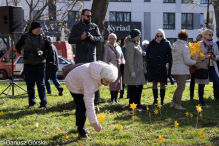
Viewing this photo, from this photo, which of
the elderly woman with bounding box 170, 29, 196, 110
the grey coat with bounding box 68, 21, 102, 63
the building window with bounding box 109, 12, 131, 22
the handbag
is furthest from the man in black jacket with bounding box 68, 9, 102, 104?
the building window with bounding box 109, 12, 131, 22

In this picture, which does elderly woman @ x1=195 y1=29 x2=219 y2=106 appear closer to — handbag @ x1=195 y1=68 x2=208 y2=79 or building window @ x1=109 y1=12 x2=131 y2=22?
handbag @ x1=195 y1=68 x2=208 y2=79

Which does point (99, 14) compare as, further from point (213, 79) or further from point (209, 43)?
point (213, 79)

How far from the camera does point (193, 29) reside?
1549 inches

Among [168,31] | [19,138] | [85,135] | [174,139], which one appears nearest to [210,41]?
[174,139]

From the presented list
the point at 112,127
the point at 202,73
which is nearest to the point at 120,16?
the point at 202,73

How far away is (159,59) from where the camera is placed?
8133 millimetres

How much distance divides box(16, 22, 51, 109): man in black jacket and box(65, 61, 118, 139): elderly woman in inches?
114

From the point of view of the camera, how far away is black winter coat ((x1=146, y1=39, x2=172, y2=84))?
813cm

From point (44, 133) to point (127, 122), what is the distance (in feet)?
5.42

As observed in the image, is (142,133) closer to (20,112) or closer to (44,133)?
(44,133)

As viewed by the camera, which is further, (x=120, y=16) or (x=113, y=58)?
(x=120, y=16)

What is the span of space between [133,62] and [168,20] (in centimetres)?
3235

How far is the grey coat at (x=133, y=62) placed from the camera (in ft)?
25.1

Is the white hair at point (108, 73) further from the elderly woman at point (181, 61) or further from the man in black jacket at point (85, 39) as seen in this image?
the elderly woman at point (181, 61)
